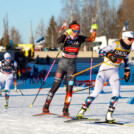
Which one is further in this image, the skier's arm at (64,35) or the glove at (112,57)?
the skier's arm at (64,35)

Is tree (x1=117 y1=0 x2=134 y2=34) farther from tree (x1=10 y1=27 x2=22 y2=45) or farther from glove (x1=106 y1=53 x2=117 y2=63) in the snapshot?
glove (x1=106 y1=53 x2=117 y2=63)

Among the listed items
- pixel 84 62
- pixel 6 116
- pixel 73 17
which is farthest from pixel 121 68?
pixel 6 116

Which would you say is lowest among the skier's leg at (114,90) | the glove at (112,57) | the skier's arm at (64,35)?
the skier's leg at (114,90)

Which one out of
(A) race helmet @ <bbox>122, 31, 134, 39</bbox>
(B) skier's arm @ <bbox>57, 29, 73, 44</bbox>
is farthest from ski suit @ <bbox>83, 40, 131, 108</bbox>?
(B) skier's arm @ <bbox>57, 29, 73, 44</bbox>

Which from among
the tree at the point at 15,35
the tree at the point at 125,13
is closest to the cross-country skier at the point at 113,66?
the tree at the point at 125,13

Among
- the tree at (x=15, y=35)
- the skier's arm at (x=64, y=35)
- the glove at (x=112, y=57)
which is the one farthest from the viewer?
the tree at (x=15, y=35)

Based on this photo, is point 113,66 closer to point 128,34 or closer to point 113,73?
point 113,73

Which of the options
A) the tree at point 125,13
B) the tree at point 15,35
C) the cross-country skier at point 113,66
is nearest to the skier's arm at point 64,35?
the cross-country skier at point 113,66

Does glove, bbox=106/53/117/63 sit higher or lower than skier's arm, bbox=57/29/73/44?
lower

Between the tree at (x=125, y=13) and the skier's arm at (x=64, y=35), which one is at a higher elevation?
the tree at (x=125, y=13)

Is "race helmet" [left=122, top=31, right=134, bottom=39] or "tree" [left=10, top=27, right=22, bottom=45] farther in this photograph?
"tree" [left=10, top=27, right=22, bottom=45]

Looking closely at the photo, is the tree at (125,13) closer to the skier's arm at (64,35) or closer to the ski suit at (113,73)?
the skier's arm at (64,35)

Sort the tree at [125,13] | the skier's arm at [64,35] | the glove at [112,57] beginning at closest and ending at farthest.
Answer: the glove at [112,57], the skier's arm at [64,35], the tree at [125,13]


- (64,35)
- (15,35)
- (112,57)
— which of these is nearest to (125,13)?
(15,35)
